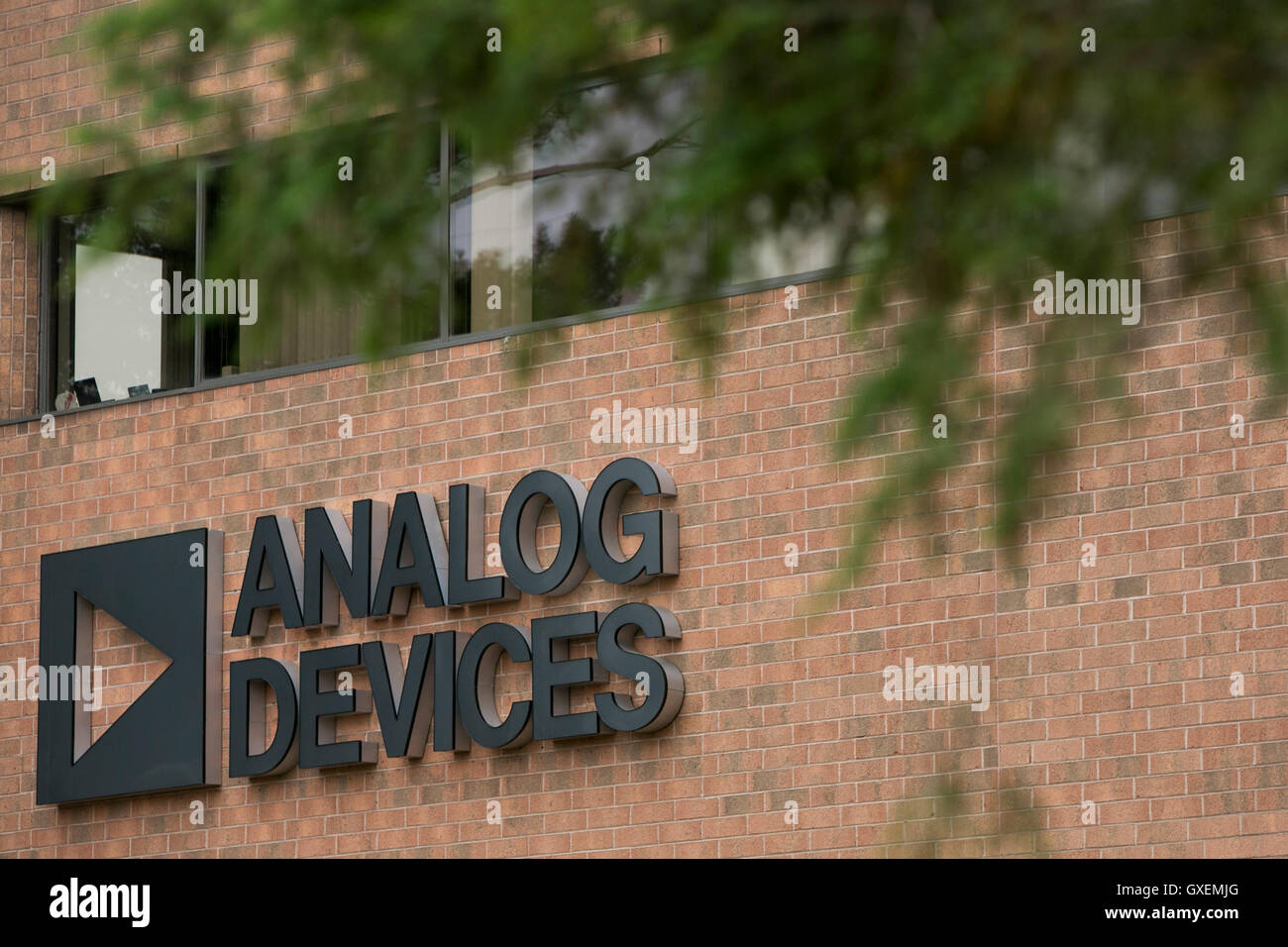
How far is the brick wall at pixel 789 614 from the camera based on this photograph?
9.87 metres

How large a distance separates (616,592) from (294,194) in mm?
8193

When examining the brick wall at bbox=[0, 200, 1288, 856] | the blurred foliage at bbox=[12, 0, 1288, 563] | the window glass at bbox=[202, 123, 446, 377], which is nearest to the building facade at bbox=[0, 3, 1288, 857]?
the brick wall at bbox=[0, 200, 1288, 856]

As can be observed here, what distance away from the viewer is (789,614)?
36.0 ft

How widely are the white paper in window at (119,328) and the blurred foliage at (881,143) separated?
→ 10346 millimetres

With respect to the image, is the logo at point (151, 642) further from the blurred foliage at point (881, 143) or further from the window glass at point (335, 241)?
the blurred foliage at point (881, 143)

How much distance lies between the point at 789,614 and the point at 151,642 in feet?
14.2

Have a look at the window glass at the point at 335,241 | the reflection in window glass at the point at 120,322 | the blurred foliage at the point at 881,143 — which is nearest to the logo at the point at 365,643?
the reflection in window glass at the point at 120,322

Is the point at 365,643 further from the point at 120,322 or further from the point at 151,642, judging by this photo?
the point at 120,322

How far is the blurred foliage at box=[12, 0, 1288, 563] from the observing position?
3074 millimetres

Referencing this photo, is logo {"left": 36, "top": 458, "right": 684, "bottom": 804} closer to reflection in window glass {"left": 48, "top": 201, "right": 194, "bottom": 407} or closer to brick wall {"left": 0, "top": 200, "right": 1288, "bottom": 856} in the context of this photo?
brick wall {"left": 0, "top": 200, "right": 1288, "bottom": 856}

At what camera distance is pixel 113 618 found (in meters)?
13.4

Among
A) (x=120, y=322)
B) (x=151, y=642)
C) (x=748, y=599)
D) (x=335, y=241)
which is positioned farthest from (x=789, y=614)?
(x=335, y=241)
